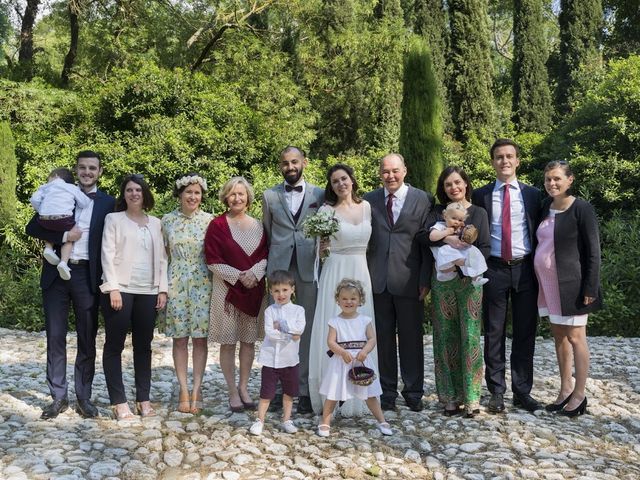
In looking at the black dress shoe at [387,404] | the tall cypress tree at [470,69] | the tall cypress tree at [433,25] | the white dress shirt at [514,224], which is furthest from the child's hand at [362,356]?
the tall cypress tree at [433,25]

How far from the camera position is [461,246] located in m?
4.82

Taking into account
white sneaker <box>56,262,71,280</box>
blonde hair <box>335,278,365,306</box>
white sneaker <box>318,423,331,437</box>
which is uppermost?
white sneaker <box>56,262,71,280</box>

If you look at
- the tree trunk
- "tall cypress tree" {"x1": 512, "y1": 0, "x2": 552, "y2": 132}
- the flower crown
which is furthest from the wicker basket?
"tall cypress tree" {"x1": 512, "y1": 0, "x2": 552, "y2": 132}

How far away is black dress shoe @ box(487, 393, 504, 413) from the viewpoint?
16.8 feet

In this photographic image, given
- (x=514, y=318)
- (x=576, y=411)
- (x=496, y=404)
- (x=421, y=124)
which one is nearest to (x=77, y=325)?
(x=496, y=404)

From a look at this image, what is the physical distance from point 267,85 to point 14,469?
1389 centimetres

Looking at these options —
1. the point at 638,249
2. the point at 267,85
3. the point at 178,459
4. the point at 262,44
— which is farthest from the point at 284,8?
the point at 178,459

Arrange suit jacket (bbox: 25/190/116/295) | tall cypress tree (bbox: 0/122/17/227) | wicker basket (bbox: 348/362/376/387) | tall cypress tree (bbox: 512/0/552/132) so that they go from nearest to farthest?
wicker basket (bbox: 348/362/376/387) < suit jacket (bbox: 25/190/116/295) < tall cypress tree (bbox: 0/122/17/227) < tall cypress tree (bbox: 512/0/552/132)

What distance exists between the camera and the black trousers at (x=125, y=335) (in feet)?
16.0

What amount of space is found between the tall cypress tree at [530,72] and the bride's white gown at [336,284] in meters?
16.8

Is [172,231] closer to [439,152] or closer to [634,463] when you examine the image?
[634,463]

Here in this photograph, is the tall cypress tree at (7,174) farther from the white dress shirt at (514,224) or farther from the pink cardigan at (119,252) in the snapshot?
the white dress shirt at (514,224)

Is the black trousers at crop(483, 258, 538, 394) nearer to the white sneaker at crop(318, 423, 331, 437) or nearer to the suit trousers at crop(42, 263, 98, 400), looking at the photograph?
the white sneaker at crop(318, 423, 331, 437)

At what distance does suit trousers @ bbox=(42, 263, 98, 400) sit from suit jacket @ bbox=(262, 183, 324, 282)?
141 centimetres
